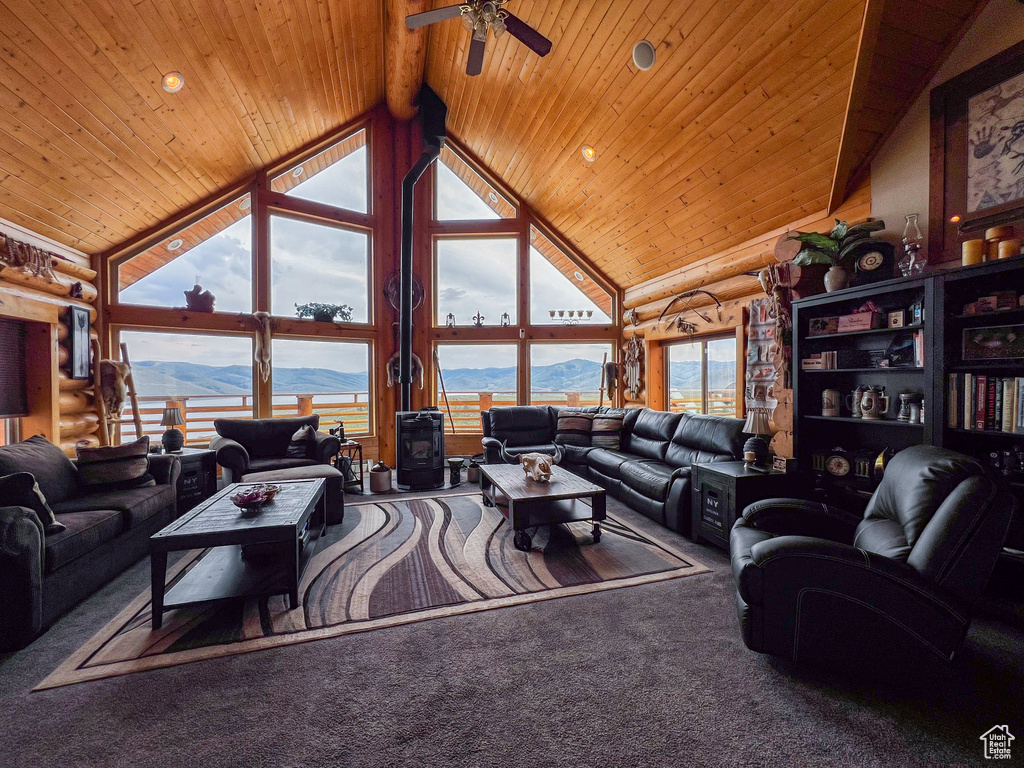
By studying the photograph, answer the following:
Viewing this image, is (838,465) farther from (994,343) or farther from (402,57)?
(402,57)

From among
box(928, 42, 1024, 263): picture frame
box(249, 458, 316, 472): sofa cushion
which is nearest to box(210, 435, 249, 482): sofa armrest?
box(249, 458, 316, 472): sofa cushion

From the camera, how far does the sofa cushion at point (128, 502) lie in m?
2.81

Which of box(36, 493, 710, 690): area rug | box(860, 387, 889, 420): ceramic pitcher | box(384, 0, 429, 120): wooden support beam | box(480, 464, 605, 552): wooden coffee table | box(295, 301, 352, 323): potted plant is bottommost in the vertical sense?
box(36, 493, 710, 690): area rug

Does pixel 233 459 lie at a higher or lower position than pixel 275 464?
higher

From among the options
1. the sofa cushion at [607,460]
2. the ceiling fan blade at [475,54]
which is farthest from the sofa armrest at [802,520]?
the ceiling fan blade at [475,54]

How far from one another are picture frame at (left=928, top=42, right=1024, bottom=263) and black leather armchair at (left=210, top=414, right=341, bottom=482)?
5294 millimetres

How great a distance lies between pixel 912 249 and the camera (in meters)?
2.88

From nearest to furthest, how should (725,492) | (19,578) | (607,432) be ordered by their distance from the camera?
(19,578)
(725,492)
(607,432)

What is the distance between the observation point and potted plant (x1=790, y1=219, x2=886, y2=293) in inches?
126

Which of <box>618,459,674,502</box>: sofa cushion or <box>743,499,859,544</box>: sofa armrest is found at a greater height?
<box>743,499,859,544</box>: sofa armrest

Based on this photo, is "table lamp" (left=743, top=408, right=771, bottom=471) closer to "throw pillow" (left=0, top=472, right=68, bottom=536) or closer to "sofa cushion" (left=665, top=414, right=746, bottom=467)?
"sofa cushion" (left=665, top=414, right=746, bottom=467)

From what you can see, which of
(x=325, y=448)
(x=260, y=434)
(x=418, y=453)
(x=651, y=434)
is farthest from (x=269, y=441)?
(x=651, y=434)

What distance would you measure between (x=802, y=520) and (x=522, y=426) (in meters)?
3.81

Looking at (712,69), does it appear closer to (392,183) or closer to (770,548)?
(770,548)
